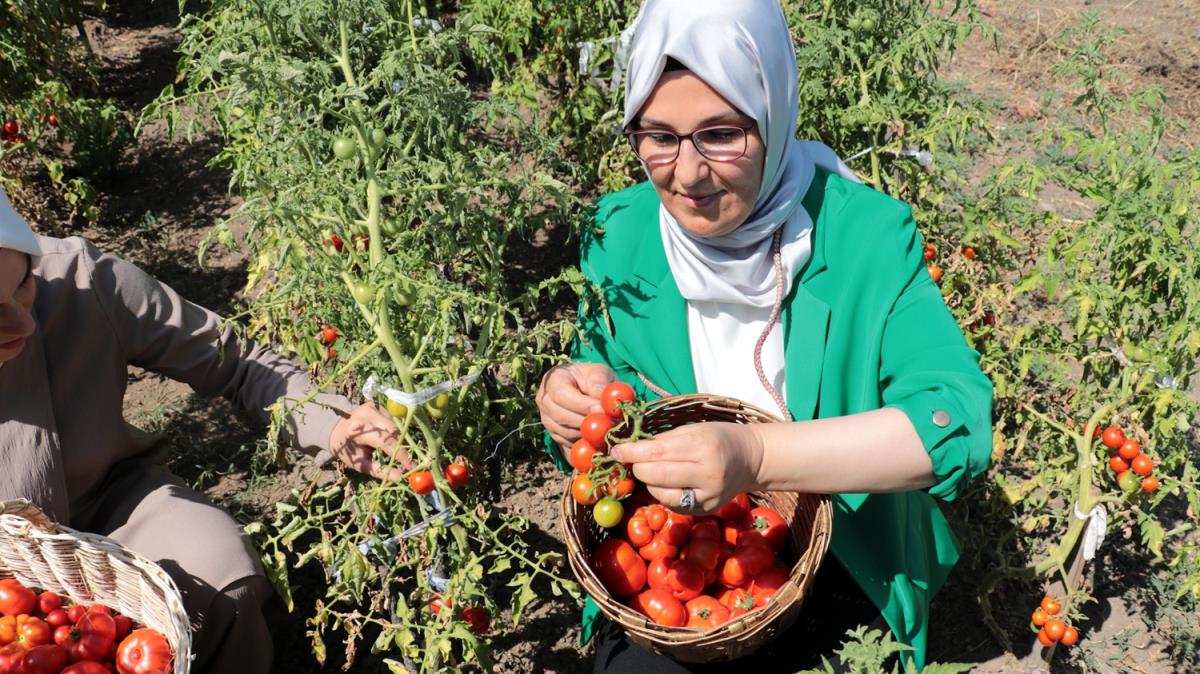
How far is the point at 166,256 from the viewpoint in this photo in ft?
13.7

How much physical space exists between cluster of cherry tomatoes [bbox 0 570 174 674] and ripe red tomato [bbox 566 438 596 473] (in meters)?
0.96

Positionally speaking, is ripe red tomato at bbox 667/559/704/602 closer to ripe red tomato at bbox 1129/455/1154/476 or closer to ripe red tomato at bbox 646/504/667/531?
ripe red tomato at bbox 646/504/667/531

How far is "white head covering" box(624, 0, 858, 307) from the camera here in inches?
60.1

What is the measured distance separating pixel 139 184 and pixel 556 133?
87.3 inches

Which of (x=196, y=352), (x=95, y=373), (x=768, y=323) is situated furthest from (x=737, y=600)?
(x=95, y=373)

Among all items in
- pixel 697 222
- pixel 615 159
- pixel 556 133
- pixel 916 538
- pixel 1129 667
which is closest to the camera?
pixel 697 222

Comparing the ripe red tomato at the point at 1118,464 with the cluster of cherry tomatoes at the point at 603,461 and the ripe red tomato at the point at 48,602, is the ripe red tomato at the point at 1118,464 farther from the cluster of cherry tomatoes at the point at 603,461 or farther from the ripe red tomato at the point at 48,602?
the ripe red tomato at the point at 48,602

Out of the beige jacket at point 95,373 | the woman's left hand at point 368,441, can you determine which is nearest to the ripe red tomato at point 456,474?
the woman's left hand at point 368,441

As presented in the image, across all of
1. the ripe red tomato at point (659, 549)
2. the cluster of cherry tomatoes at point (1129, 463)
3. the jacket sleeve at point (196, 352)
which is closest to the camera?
the ripe red tomato at point (659, 549)

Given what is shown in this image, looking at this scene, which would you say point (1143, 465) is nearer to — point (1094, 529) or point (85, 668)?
point (1094, 529)

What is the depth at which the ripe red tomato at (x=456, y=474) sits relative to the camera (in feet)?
6.38

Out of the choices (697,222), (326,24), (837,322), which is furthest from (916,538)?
(326,24)

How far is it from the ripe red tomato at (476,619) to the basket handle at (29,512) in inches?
33.9

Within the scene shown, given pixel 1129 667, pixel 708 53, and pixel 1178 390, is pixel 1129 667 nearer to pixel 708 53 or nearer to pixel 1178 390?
pixel 1178 390
